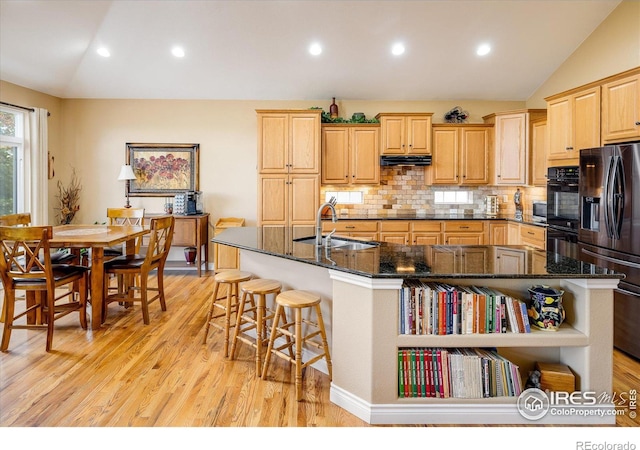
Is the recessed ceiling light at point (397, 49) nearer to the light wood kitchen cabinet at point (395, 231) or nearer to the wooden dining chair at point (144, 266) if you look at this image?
the light wood kitchen cabinet at point (395, 231)

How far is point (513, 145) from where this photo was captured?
5.43 meters

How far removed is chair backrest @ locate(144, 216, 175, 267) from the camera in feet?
12.4

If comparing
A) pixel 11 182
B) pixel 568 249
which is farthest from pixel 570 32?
pixel 11 182

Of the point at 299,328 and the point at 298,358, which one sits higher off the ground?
the point at 299,328

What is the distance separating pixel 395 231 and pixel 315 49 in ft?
8.25

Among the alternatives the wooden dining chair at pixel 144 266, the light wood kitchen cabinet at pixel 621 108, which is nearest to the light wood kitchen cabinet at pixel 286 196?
the wooden dining chair at pixel 144 266

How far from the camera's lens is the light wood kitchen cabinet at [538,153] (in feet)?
16.6

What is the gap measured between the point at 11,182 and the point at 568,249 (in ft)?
21.2

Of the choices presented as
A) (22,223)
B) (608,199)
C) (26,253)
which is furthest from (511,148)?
(22,223)

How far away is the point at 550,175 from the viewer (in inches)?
168

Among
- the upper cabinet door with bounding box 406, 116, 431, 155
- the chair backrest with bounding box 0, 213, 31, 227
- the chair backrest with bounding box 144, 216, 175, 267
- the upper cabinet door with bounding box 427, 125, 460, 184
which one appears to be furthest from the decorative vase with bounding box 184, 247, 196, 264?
the upper cabinet door with bounding box 427, 125, 460, 184

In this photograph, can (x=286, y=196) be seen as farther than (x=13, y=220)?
Yes

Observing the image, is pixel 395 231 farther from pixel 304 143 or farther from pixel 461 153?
→ pixel 304 143
